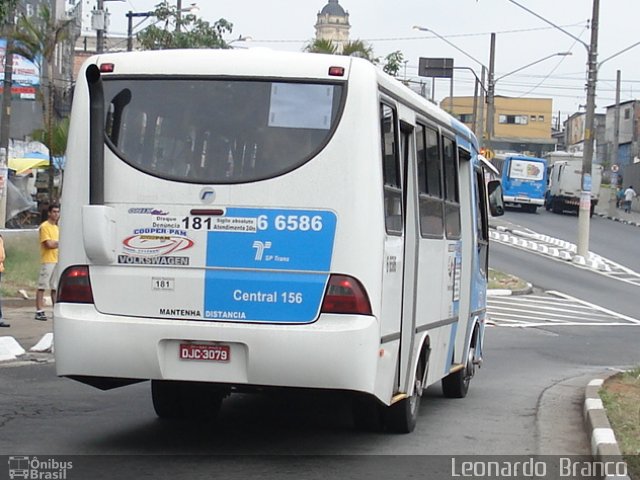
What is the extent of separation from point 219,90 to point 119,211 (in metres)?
1.13

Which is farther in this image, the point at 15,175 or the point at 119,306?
the point at 15,175

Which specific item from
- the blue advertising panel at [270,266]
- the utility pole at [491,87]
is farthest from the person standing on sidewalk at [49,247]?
the utility pole at [491,87]

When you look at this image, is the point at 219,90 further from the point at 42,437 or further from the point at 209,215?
the point at 42,437

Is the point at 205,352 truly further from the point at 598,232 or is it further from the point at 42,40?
the point at 598,232

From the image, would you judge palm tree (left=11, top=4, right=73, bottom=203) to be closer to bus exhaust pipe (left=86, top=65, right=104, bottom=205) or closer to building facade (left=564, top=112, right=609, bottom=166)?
bus exhaust pipe (left=86, top=65, right=104, bottom=205)

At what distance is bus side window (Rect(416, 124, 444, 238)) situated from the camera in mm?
10242

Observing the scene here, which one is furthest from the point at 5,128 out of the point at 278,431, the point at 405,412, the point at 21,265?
the point at 405,412

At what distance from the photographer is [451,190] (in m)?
11.7

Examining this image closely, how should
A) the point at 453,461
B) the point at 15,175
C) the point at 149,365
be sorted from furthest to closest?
1. the point at 15,175
2. the point at 453,461
3. the point at 149,365

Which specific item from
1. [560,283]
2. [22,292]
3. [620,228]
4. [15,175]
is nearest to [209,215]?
[22,292]

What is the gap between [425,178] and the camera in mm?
10422

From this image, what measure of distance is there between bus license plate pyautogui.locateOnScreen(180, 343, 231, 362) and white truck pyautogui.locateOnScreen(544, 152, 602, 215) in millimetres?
49979

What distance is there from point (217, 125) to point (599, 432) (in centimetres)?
392

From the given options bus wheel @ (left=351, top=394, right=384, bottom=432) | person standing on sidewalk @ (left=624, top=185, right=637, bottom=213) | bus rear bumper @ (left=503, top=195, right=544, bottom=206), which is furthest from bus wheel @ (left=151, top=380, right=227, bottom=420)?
person standing on sidewalk @ (left=624, top=185, right=637, bottom=213)
